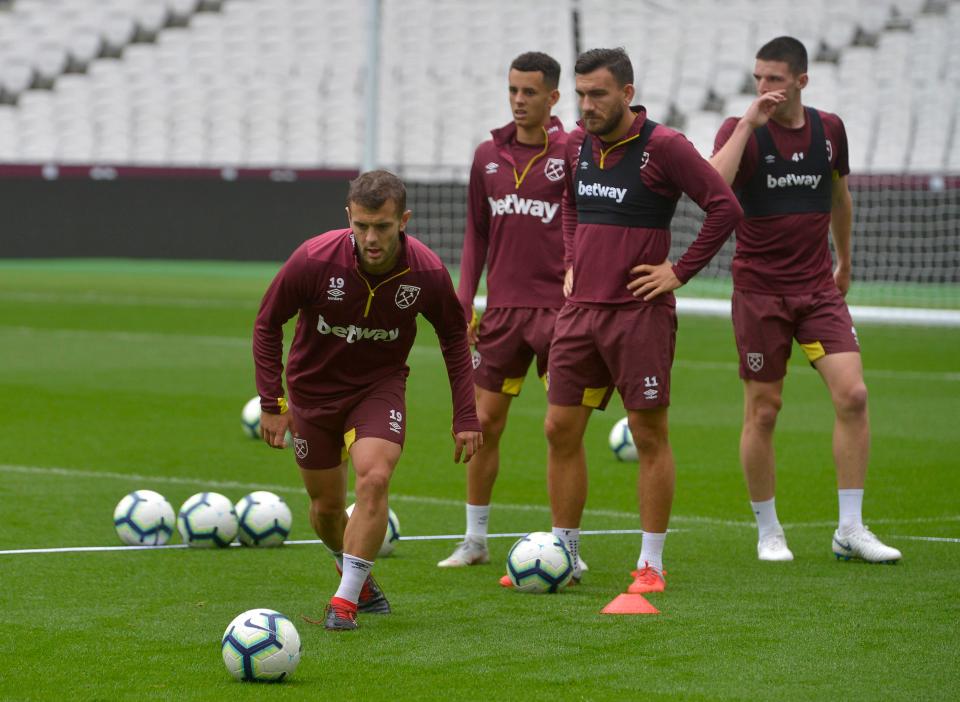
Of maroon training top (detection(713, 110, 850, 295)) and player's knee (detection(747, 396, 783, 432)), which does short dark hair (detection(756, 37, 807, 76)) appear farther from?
player's knee (detection(747, 396, 783, 432))

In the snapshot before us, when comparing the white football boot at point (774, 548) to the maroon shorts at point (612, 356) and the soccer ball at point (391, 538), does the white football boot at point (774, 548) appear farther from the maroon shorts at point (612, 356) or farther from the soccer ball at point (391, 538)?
the soccer ball at point (391, 538)

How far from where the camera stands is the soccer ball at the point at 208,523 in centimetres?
740

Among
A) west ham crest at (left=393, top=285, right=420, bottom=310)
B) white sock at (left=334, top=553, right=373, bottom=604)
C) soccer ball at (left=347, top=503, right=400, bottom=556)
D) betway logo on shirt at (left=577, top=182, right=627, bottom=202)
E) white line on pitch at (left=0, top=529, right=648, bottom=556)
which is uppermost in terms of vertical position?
betway logo on shirt at (left=577, top=182, right=627, bottom=202)

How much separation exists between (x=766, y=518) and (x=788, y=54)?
212 centimetres

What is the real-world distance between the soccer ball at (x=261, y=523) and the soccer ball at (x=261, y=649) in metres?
2.38

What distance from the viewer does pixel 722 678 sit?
503cm

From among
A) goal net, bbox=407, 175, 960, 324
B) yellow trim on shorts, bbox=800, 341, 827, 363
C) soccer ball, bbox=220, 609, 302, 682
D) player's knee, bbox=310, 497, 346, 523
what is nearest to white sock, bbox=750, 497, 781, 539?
yellow trim on shorts, bbox=800, 341, 827, 363

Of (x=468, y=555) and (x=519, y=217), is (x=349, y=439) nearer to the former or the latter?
(x=468, y=555)

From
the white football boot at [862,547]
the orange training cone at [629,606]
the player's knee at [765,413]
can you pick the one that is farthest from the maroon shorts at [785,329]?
the orange training cone at [629,606]

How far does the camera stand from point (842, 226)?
7656 mm

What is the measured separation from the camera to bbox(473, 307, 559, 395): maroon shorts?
7312 mm

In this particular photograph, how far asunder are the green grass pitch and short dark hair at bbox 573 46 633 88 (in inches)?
82.9

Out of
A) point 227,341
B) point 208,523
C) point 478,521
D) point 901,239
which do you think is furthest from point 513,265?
point 901,239

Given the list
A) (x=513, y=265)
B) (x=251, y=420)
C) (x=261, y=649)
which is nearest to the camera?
(x=261, y=649)
